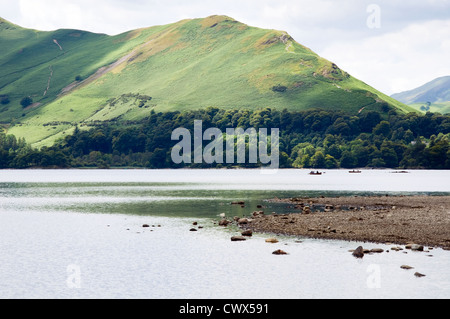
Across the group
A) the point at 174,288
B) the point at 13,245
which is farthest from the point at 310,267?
the point at 13,245

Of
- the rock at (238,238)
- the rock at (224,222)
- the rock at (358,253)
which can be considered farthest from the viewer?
the rock at (224,222)

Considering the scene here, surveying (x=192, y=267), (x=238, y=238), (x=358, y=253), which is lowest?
(x=192, y=267)

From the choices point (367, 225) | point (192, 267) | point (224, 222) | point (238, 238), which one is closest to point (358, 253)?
point (238, 238)

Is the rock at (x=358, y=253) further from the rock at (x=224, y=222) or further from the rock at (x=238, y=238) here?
the rock at (x=224, y=222)

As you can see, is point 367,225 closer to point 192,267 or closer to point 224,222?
point 224,222

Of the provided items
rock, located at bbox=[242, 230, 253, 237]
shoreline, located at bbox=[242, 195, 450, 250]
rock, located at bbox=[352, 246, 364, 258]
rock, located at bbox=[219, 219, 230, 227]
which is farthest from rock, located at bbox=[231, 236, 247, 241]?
rock, located at bbox=[352, 246, 364, 258]

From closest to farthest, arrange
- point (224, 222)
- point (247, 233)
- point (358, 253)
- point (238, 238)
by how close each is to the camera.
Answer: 1. point (358, 253)
2. point (238, 238)
3. point (247, 233)
4. point (224, 222)

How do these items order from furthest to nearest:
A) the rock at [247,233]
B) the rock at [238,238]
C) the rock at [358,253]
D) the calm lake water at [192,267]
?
the rock at [247,233]
the rock at [238,238]
the rock at [358,253]
the calm lake water at [192,267]

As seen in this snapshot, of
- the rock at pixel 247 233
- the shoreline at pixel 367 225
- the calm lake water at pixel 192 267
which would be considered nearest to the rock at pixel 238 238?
the calm lake water at pixel 192 267

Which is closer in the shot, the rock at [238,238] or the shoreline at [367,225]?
the shoreline at [367,225]

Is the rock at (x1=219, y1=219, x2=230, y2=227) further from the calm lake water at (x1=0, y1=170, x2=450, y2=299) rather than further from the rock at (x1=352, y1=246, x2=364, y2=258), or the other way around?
the rock at (x1=352, y1=246, x2=364, y2=258)
